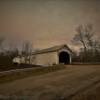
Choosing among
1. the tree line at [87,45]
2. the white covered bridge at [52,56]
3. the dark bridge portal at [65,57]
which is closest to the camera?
the white covered bridge at [52,56]

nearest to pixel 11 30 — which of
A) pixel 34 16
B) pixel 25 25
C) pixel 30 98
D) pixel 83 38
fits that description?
pixel 25 25

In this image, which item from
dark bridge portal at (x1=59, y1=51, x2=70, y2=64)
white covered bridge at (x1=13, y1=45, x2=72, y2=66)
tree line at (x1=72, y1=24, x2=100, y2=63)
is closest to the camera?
white covered bridge at (x1=13, y1=45, x2=72, y2=66)

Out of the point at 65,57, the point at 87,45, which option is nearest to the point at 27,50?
the point at 65,57

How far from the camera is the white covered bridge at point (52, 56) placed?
16.0 m

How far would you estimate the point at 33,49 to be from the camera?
1866 cm

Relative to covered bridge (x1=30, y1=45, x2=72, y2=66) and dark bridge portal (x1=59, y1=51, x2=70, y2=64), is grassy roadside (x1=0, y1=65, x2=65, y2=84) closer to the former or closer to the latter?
covered bridge (x1=30, y1=45, x2=72, y2=66)

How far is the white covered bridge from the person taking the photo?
52.5 feet

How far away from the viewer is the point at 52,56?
1620cm

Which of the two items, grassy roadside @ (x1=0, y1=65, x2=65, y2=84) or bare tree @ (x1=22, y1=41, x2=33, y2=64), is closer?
grassy roadside @ (x1=0, y1=65, x2=65, y2=84)

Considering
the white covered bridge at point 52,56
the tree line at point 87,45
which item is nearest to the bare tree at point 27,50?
the white covered bridge at point 52,56

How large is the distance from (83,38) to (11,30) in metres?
9.72

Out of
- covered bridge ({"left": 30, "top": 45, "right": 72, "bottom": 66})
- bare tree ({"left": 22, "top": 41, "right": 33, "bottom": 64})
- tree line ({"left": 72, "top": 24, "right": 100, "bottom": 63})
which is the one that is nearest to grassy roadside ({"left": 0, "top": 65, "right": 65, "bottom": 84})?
covered bridge ({"left": 30, "top": 45, "right": 72, "bottom": 66})

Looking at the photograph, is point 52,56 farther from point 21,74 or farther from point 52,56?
point 21,74

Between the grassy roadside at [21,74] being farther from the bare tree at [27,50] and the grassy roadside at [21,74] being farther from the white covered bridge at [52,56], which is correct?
the bare tree at [27,50]
